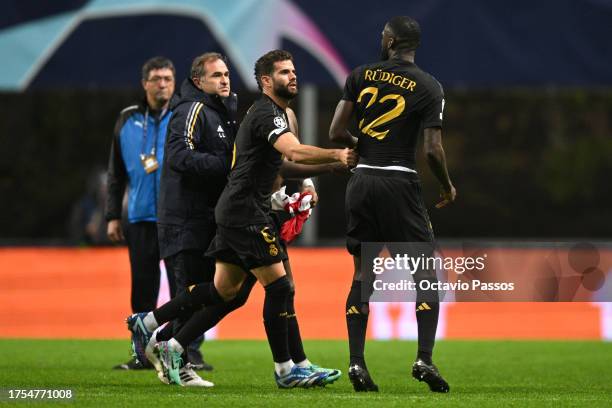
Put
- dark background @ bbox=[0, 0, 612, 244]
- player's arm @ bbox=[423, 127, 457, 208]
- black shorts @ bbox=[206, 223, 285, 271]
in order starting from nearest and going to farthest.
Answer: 1. player's arm @ bbox=[423, 127, 457, 208]
2. black shorts @ bbox=[206, 223, 285, 271]
3. dark background @ bbox=[0, 0, 612, 244]

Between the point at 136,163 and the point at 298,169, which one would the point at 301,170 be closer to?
the point at 298,169

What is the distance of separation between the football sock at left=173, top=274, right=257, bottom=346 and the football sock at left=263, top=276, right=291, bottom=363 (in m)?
0.26

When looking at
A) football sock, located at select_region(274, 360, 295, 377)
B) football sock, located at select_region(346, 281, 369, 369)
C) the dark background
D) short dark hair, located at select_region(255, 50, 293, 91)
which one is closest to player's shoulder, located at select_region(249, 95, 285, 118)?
short dark hair, located at select_region(255, 50, 293, 91)

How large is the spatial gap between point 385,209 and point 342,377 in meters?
1.67

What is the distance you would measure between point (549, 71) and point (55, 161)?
14139mm

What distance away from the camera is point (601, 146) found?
89.1ft

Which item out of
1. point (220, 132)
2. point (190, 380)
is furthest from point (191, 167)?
point (190, 380)

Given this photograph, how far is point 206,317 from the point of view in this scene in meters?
8.43

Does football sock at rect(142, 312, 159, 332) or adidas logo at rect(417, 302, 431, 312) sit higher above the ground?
adidas logo at rect(417, 302, 431, 312)

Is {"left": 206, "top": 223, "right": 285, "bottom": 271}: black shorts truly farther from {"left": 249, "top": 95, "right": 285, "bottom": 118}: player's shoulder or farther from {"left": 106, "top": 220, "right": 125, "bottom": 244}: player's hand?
{"left": 106, "top": 220, "right": 125, "bottom": 244}: player's hand

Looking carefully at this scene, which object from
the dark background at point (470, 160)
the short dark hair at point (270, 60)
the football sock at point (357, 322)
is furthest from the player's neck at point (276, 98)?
the dark background at point (470, 160)

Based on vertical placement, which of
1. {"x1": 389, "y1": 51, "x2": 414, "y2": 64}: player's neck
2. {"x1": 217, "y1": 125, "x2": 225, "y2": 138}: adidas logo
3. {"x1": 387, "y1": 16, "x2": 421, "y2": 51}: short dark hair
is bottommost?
{"x1": 217, "y1": 125, "x2": 225, "y2": 138}: adidas logo

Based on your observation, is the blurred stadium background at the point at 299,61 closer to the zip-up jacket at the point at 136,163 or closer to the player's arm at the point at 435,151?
the zip-up jacket at the point at 136,163

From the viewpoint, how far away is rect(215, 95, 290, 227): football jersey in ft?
26.4
